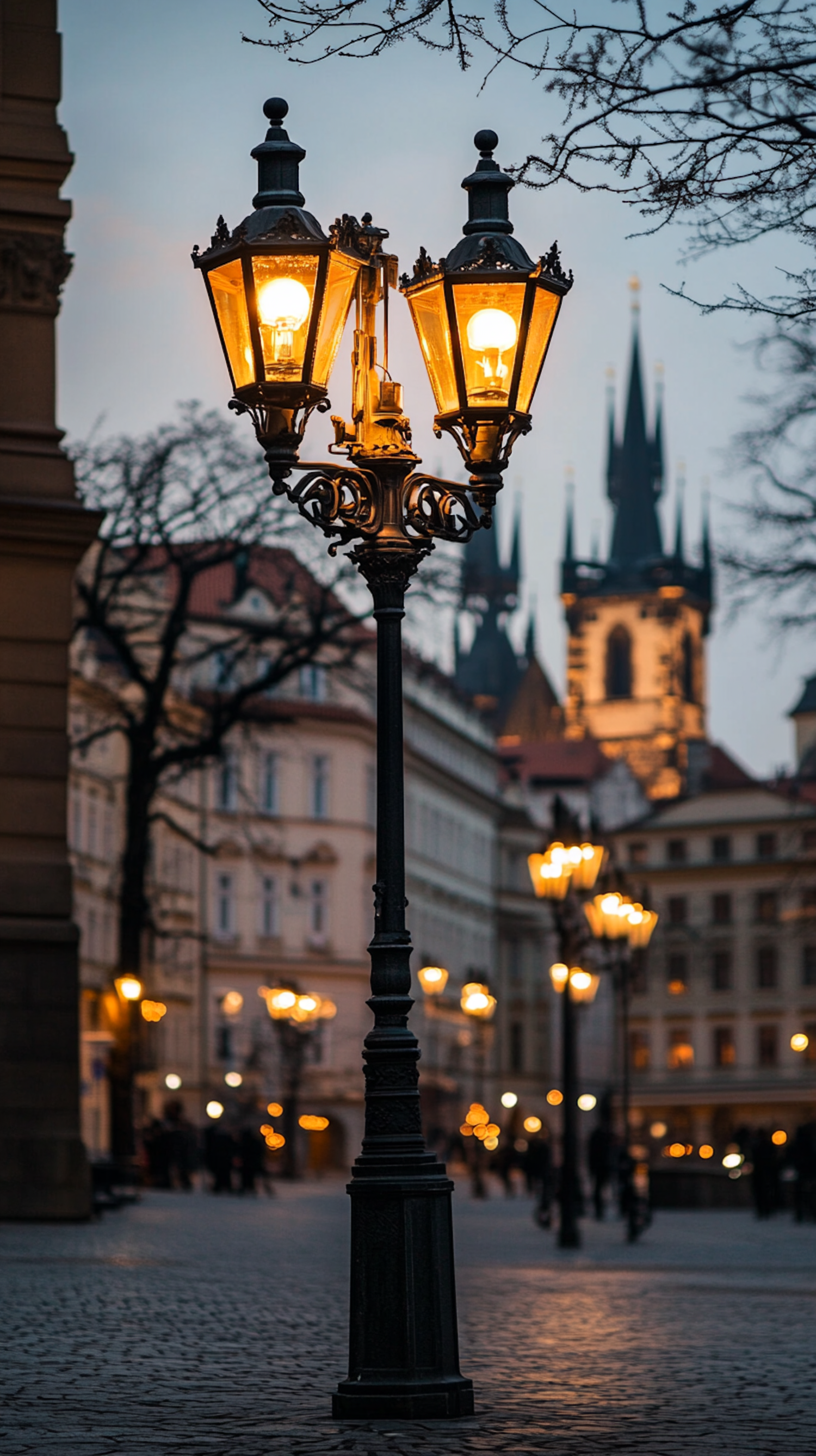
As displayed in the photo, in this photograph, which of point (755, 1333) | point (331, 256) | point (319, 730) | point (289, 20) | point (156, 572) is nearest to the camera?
point (289, 20)

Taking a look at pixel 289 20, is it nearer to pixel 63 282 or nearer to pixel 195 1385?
pixel 195 1385

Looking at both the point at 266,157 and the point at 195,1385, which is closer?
the point at 266,157

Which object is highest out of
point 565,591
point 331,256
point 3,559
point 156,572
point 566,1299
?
point 565,591

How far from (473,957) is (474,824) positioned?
6133 millimetres

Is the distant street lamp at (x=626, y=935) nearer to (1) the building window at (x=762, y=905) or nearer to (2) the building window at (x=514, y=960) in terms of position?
(2) the building window at (x=514, y=960)

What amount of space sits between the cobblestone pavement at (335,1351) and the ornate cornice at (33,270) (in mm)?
8748

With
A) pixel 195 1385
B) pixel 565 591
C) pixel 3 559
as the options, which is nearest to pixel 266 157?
pixel 195 1385

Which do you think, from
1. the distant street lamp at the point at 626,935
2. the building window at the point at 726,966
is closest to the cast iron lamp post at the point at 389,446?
the distant street lamp at the point at 626,935

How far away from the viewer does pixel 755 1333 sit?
50.3ft

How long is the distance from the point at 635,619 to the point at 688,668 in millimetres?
5419

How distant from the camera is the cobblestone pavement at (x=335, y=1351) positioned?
9.20 m

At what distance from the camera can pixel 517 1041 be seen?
120m

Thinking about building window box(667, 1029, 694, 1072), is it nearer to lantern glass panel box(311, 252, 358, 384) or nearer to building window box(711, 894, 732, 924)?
building window box(711, 894, 732, 924)

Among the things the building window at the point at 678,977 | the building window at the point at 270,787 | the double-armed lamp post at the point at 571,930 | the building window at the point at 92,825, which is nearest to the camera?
the double-armed lamp post at the point at 571,930
